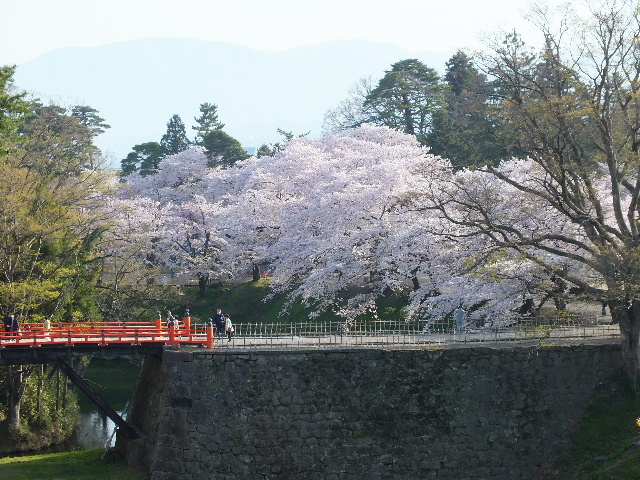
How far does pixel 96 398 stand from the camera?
25.9 meters

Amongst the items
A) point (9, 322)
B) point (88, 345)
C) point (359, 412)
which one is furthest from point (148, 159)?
point (359, 412)

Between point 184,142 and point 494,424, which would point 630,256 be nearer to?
point 494,424

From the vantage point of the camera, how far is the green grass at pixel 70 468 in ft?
82.0

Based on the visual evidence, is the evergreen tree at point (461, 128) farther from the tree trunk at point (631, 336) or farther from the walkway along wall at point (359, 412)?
the walkway along wall at point (359, 412)

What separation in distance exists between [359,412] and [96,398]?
870 cm

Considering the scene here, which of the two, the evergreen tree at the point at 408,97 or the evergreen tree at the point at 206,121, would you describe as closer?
the evergreen tree at the point at 408,97

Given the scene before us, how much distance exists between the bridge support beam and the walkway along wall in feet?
1.50

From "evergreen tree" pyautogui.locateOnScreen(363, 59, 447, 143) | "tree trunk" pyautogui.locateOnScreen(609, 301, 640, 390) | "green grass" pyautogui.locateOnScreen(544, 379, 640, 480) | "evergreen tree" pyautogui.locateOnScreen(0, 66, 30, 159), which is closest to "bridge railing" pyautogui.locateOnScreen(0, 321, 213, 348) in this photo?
"evergreen tree" pyautogui.locateOnScreen(0, 66, 30, 159)

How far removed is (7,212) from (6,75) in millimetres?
5610

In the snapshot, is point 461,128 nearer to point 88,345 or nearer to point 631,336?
point 631,336

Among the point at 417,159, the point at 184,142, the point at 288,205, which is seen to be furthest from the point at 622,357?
the point at 184,142

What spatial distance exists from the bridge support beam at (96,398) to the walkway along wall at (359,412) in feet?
1.50

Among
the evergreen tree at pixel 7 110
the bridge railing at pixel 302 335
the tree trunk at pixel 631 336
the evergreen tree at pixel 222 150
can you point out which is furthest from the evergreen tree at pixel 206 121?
the tree trunk at pixel 631 336

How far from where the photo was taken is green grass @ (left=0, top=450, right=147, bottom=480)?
82.0ft
